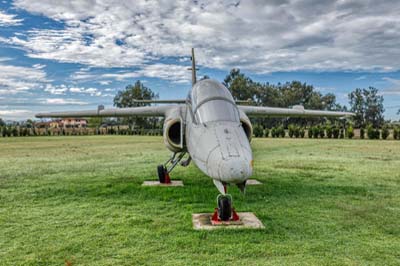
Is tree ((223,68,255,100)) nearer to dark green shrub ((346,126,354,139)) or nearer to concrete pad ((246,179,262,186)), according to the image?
dark green shrub ((346,126,354,139))

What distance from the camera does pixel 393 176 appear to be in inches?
461

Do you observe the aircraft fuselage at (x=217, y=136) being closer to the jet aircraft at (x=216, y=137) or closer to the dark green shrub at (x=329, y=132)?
the jet aircraft at (x=216, y=137)

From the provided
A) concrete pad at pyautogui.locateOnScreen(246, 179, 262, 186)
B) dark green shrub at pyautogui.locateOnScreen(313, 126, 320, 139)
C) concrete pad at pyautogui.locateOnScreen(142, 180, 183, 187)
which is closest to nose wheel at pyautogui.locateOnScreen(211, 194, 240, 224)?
Answer: concrete pad at pyautogui.locateOnScreen(246, 179, 262, 186)

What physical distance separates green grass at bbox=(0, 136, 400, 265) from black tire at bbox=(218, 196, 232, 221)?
53cm

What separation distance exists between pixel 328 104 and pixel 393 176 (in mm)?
74760

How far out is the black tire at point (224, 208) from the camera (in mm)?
6191

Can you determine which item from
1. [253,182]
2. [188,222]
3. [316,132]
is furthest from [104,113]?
[316,132]

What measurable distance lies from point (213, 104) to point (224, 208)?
1978 millimetres

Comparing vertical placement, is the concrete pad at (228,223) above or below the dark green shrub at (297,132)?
below

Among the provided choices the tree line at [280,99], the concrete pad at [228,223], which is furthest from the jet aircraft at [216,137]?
A: the tree line at [280,99]

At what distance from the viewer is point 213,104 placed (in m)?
6.43

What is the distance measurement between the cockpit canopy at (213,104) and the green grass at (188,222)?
2034 millimetres

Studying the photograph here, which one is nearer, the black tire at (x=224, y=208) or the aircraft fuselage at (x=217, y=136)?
the aircraft fuselage at (x=217, y=136)

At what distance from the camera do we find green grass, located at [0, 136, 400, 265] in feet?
15.3
